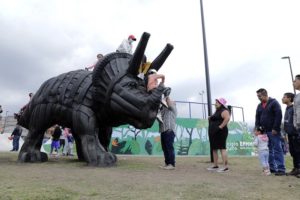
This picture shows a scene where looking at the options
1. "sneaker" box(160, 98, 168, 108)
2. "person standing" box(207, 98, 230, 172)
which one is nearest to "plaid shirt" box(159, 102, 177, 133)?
"sneaker" box(160, 98, 168, 108)

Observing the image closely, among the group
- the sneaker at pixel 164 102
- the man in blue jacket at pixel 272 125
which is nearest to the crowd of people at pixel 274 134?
the man in blue jacket at pixel 272 125

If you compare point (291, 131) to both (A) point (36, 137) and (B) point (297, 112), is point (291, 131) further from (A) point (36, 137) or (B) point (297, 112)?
(A) point (36, 137)

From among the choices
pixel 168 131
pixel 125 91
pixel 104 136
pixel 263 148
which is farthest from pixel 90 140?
pixel 263 148

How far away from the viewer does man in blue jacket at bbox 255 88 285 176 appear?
7.36 meters

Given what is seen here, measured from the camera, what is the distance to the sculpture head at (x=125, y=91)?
6.45 meters

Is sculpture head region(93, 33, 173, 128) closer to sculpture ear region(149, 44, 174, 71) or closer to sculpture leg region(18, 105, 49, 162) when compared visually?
sculpture ear region(149, 44, 174, 71)

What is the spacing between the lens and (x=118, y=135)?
1814 centimetres

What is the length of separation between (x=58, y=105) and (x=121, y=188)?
4.29 metres

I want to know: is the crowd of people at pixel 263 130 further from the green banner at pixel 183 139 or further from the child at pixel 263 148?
the green banner at pixel 183 139

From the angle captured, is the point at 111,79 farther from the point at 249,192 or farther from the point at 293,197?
the point at 293,197

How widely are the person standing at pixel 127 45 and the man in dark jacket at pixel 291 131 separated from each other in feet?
13.5

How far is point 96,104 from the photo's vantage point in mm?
7688

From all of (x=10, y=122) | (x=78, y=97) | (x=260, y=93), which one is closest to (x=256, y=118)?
→ (x=260, y=93)

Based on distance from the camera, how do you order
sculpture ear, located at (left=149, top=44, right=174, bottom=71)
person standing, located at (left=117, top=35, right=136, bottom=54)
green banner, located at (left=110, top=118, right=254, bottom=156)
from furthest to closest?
1. green banner, located at (left=110, top=118, right=254, bottom=156)
2. person standing, located at (left=117, top=35, right=136, bottom=54)
3. sculpture ear, located at (left=149, top=44, right=174, bottom=71)
